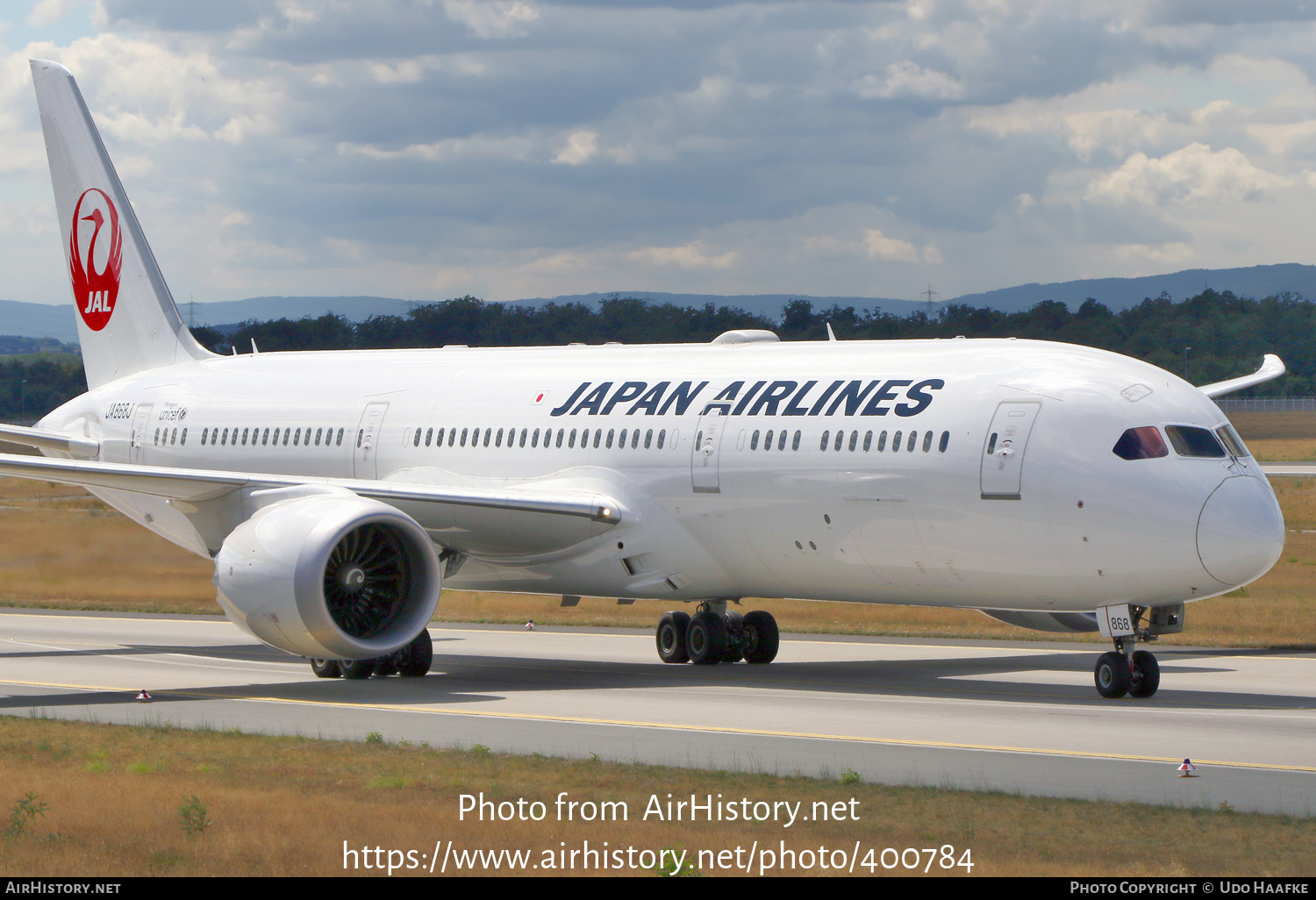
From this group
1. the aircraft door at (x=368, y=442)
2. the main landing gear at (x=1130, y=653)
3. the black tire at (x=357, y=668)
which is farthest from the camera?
the aircraft door at (x=368, y=442)

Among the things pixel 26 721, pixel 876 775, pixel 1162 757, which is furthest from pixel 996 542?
pixel 26 721

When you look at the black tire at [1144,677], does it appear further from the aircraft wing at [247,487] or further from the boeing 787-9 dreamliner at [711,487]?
the aircraft wing at [247,487]

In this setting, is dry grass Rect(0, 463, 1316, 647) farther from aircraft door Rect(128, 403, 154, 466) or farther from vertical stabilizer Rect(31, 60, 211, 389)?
aircraft door Rect(128, 403, 154, 466)

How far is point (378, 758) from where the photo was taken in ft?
54.2

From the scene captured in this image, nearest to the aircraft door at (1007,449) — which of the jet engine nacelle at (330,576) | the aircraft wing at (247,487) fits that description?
the aircraft wing at (247,487)

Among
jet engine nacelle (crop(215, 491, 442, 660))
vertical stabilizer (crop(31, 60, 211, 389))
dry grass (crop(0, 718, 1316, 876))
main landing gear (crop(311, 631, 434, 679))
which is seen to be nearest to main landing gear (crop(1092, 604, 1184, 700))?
dry grass (crop(0, 718, 1316, 876))

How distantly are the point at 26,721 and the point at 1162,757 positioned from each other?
12667 mm

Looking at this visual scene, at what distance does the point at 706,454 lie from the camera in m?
23.8

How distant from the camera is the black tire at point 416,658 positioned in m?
25.1

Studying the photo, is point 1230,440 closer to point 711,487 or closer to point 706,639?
point 711,487

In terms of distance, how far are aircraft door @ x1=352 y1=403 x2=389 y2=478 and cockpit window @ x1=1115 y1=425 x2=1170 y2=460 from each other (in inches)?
509

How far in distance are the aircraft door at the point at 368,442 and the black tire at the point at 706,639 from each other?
5.96 metres

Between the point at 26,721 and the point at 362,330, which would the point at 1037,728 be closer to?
the point at 26,721

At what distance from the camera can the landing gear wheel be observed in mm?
26644
